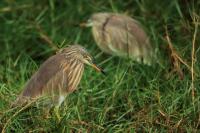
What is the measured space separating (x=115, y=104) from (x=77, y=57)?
372 millimetres

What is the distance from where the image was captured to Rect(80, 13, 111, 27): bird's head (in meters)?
7.28

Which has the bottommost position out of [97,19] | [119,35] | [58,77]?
[119,35]

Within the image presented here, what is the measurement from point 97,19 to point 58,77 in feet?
6.44

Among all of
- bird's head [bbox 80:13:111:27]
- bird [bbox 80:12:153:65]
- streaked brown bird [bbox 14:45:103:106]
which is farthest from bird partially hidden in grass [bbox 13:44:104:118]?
bird's head [bbox 80:13:111:27]

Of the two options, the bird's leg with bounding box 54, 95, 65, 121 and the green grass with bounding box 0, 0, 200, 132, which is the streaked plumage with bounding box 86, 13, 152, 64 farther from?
the bird's leg with bounding box 54, 95, 65, 121

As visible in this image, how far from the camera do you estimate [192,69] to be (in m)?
5.40

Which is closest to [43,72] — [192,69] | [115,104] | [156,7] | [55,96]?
[55,96]

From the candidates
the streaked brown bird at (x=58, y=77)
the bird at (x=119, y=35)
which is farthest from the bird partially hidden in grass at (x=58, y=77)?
the bird at (x=119, y=35)

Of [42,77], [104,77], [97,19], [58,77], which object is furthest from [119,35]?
[42,77]

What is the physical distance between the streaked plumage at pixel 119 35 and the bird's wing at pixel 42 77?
1.47 m

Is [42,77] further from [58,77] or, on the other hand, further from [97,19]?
[97,19]

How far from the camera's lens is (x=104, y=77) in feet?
20.3

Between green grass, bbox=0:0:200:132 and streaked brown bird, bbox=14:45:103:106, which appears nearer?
green grass, bbox=0:0:200:132

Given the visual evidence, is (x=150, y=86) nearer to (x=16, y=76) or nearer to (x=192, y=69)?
(x=192, y=69)
